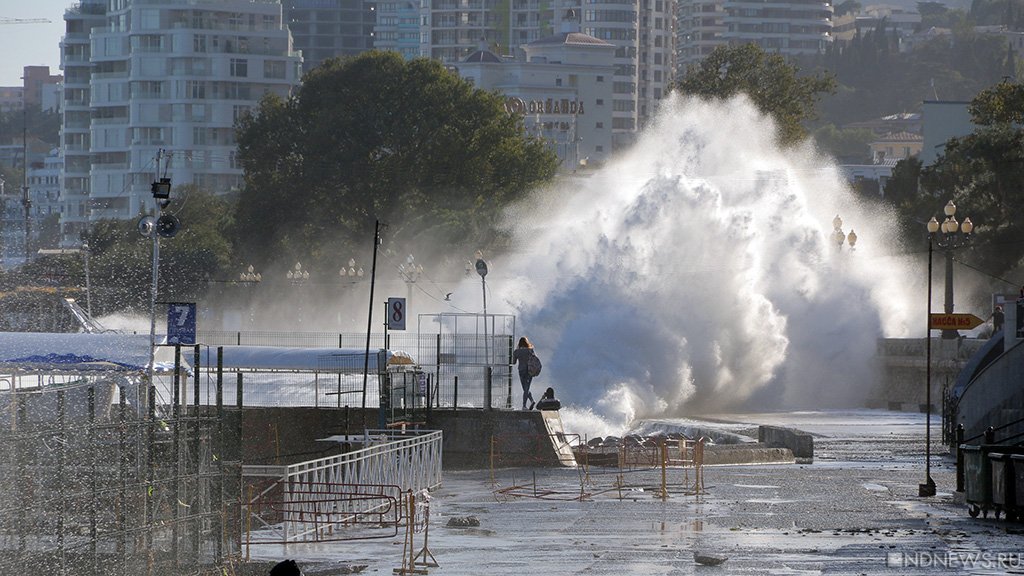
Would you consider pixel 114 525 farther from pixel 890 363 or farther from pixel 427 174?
pixel 427 174

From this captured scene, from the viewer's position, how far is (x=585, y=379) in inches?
1844

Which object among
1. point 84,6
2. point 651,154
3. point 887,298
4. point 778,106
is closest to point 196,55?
point 84,6

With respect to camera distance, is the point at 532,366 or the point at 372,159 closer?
the point at 532,366

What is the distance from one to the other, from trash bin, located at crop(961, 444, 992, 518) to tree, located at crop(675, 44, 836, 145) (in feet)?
243

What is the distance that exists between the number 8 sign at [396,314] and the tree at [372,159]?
→ 6041cm

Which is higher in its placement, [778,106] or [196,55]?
[196,55]

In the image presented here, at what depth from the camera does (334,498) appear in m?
20.8

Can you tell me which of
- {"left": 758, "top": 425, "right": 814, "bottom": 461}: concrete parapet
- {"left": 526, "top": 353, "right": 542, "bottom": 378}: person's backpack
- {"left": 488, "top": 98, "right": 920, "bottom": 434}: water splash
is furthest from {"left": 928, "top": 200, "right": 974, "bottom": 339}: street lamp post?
{"left": 526, "top": 353, "right": 542, "bottom": 378}: person's backpack

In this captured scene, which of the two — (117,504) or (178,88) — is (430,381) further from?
(178,88)

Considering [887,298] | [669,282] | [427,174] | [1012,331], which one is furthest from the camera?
[427,174]

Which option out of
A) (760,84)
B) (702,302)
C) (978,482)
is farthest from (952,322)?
(760,84)

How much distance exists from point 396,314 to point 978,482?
11142 mm

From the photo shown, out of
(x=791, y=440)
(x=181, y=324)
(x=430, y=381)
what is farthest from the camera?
(x=791, y=440)

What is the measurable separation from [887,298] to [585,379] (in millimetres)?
16839
